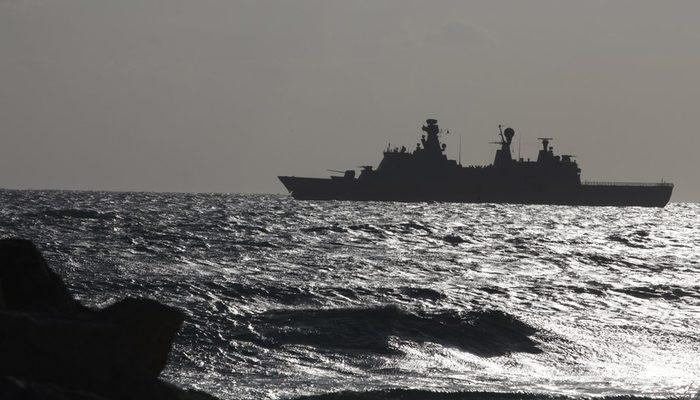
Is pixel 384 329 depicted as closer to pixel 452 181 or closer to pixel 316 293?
A: pixel 316 293

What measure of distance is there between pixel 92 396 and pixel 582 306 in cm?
1400

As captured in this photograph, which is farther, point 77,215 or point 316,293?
point 77,215

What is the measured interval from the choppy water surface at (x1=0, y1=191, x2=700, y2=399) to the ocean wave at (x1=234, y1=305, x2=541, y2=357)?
31 mm

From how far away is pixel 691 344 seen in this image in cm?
1373

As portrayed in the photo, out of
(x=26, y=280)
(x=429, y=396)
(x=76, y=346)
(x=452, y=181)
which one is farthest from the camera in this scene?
(x=452, y=181)

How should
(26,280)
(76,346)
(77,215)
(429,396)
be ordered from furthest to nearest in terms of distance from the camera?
(77,215) → (429,396) → (26,280) → (76,346)

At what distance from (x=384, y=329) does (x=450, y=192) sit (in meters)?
94.9

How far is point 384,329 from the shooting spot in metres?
13.7

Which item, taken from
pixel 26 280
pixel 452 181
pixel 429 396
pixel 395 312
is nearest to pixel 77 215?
pixel 395 312

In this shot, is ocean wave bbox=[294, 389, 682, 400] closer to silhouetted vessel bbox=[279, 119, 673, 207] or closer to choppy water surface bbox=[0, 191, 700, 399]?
choppy water surface bbox=[0, 191, 700, 399]

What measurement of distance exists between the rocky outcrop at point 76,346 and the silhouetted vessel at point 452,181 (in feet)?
324

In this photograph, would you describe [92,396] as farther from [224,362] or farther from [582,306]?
[582,306]

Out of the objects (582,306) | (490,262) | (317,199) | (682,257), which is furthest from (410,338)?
(317,199)

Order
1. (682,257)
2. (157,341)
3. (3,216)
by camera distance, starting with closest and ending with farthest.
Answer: (157,341), (682,257), (3,216)
